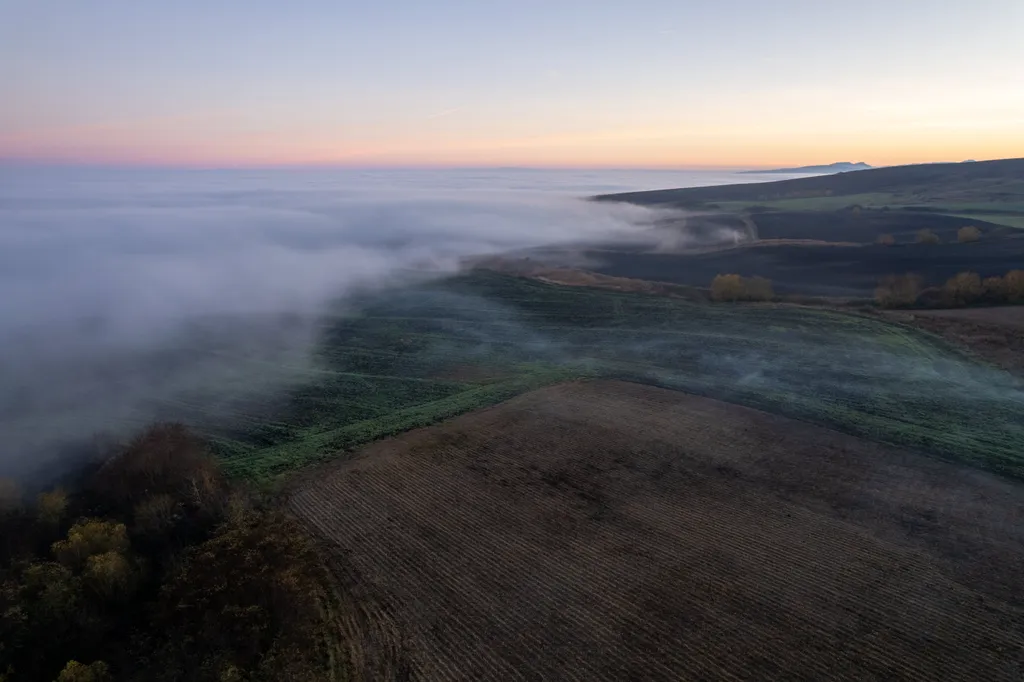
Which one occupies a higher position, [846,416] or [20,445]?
[846,416]

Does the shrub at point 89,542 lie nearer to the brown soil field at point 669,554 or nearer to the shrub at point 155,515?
the shrub at point 155,515

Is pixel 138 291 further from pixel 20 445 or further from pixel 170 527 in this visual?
pixel 170 527

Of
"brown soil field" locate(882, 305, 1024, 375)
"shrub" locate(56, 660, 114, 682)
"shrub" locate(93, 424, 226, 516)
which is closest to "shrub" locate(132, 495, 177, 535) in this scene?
"shrub" locate(93, 424, 226, 516)

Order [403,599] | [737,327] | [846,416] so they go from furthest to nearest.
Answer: [737,327] < [846,416] < [403,599]

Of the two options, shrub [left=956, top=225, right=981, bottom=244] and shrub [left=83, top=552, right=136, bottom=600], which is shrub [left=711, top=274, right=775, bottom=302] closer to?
shrub [left=956, top=225, right=981, bottom=244]

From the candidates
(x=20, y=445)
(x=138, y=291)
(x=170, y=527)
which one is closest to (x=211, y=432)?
(x=20, y=445)

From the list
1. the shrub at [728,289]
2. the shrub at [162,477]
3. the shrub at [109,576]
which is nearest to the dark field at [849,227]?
the shrub at [728,289]

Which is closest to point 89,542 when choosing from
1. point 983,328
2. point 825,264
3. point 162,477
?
point 162,477
